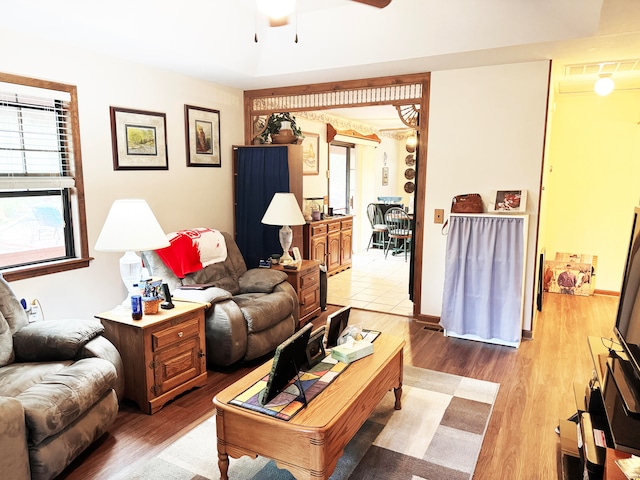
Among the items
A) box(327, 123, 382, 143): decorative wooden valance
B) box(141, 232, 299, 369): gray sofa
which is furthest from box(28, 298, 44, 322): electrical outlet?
box(327, 123, 382, 143): decorative wooden valance

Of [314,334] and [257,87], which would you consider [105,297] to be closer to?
[314,334]

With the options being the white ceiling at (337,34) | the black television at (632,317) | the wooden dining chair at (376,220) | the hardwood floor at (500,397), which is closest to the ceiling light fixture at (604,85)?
the white ceiling at (337,34)

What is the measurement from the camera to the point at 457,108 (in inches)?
155

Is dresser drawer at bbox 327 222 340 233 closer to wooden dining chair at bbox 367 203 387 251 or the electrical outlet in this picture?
wooden dining chair at bbox 367 203 387 251

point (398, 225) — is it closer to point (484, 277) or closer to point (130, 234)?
point (484, 277)

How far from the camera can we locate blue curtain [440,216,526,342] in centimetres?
370

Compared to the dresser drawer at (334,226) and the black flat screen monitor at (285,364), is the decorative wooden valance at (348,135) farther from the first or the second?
the black flat screen monitor at (285,364)

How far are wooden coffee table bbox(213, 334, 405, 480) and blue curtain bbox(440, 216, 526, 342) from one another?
1.95m

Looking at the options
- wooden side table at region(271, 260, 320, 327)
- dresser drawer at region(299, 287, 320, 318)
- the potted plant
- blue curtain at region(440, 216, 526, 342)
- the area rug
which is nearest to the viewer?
the area rug

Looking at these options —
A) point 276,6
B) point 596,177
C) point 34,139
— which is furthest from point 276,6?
point 596,177

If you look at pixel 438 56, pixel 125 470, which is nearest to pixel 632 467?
pixel 125 470

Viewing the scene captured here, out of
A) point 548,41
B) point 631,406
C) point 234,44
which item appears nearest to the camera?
point 631,406

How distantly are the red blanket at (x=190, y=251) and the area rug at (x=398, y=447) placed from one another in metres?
1.29

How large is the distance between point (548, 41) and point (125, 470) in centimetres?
366
